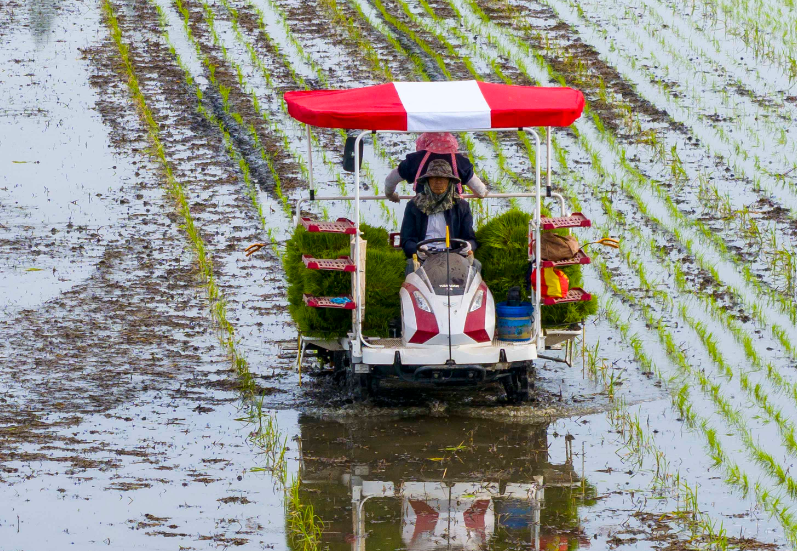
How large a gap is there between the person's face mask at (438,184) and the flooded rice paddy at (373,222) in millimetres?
1317

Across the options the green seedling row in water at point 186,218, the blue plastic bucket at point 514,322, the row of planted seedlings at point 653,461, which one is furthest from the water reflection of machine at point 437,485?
the green seedling row in water at point 186,218

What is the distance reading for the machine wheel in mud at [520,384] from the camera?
7.96m

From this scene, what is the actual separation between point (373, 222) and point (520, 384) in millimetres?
4389

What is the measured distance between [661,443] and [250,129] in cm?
886

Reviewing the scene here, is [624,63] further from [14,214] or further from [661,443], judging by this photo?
[661,443]

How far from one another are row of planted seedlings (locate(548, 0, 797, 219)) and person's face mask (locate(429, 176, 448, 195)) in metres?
4.92

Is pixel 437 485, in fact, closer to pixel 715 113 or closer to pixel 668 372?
pixel 668 372

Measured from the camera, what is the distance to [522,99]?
771cm

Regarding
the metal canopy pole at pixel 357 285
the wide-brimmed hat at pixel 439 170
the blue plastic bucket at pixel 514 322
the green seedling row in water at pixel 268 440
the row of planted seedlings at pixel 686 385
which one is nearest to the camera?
the row of planted seedlings at pixel 686 385

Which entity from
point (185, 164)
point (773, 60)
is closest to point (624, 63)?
point (773, 60)

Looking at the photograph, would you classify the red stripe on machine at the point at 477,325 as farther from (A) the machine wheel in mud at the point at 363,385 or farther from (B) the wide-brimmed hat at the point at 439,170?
(B) the wide-brimmed hat at the point at 439,170

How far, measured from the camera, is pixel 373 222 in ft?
39.9

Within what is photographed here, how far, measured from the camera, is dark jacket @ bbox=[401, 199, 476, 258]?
27.3 feet

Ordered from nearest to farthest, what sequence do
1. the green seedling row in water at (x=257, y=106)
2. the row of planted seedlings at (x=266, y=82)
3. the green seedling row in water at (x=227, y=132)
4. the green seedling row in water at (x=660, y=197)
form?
the green seedling row in water at (x=660, y=197), the green seedling row in water at (x=227, y=132), the row of planted seedlings at (x=266, y=82), the green seedling row in water at (x=257, y=106)
